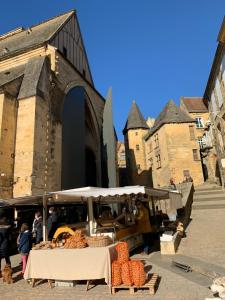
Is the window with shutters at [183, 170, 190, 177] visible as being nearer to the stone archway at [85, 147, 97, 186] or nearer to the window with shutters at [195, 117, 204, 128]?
the window with shutters at [195, 117, 204, 128]

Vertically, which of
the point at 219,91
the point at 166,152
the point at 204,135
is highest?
the point at 219,91

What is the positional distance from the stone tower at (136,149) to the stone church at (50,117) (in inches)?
458

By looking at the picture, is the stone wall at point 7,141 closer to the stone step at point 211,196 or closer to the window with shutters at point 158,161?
the stone step at point 211,196

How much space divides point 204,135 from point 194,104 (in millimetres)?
5669

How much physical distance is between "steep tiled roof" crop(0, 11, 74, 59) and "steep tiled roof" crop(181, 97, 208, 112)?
18.9 metres

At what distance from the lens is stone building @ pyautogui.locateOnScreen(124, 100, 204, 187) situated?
27891 millimetres

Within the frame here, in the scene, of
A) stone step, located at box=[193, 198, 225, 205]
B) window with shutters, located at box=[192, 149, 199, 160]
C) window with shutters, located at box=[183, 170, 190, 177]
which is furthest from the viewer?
window with shutters, located at box=[192, 149, 199, 160]

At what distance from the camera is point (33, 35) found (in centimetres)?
2114

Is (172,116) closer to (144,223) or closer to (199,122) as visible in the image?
(199,122)

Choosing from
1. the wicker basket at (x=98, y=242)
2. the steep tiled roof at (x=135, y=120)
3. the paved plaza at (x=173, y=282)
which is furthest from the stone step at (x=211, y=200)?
the steep tiled roof at (x=135, y=120)

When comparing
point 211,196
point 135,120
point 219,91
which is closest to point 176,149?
point 219,91

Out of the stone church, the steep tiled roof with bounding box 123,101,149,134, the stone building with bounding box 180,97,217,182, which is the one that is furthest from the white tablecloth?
the steep tiled roof with bounding box 123,101,149,134

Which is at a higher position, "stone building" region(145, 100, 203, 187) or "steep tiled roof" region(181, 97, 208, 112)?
"steep tiled roof" region(181, 97, 208, 112)

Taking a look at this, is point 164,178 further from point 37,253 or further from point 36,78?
point 37,253
